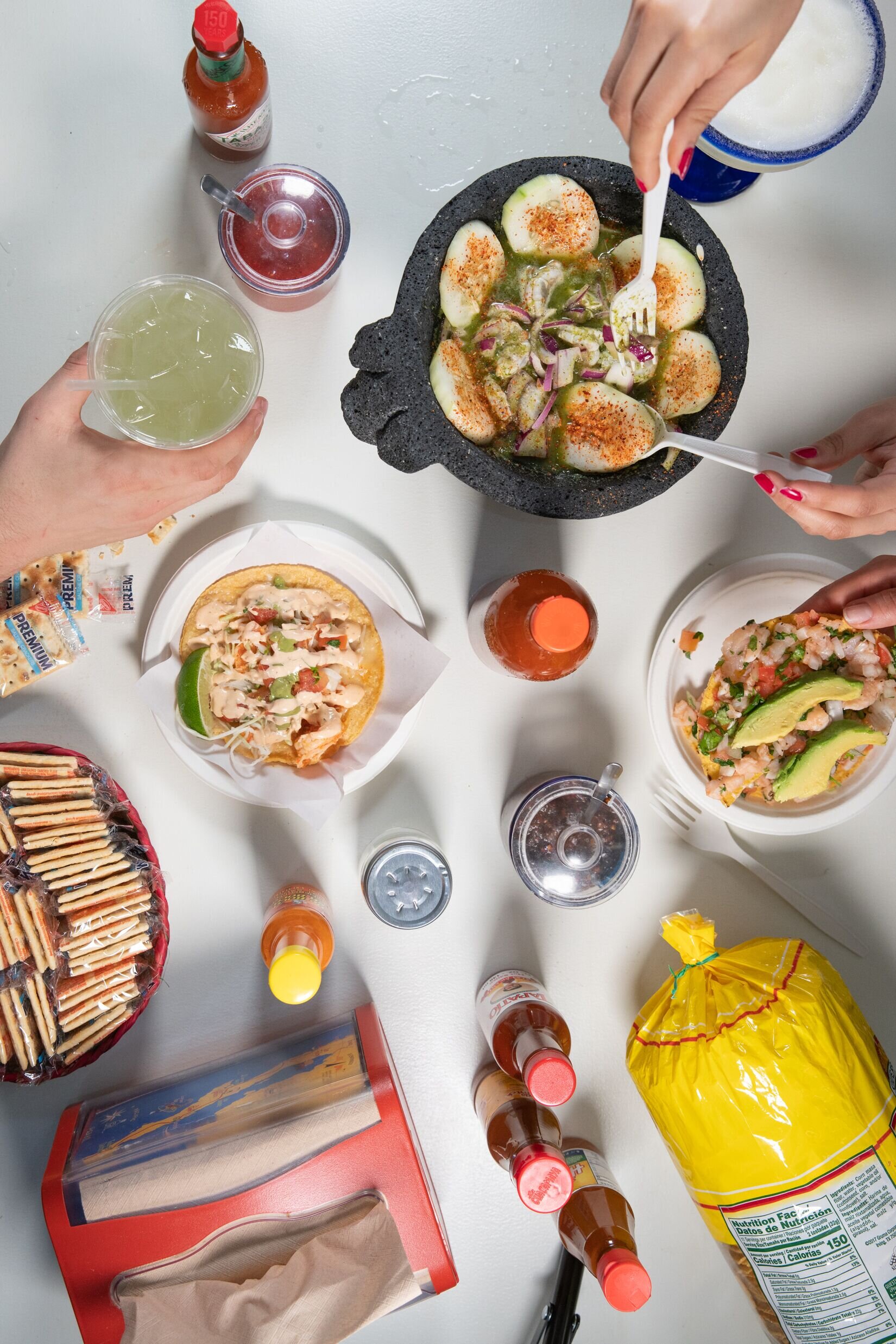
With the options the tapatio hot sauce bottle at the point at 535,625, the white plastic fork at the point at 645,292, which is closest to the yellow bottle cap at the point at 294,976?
the tapatio hot sauce bottle at the point at 535,625

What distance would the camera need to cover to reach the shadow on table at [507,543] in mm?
1258

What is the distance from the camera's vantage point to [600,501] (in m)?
1.03

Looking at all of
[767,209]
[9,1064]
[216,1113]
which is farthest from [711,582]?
[9,1064]

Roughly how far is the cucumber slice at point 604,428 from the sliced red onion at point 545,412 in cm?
2

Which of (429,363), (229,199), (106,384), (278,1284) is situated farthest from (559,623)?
(278,1284)

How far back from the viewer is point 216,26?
947 millimetres

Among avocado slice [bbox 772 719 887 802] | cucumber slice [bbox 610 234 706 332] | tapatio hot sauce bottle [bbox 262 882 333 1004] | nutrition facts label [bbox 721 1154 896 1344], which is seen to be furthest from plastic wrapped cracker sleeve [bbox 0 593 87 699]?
nutrition facts label [bbox 721 1154 896 1344]

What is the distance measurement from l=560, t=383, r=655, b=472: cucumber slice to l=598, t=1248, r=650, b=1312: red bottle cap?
106 centimetres

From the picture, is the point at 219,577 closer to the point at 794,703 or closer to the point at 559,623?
the point at 559,623

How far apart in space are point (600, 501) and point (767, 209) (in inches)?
Answer: 24.9

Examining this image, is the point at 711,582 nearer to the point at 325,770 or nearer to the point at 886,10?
the point at 325,770

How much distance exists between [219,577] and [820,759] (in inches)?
35.2

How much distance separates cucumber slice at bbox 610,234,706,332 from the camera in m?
1.04

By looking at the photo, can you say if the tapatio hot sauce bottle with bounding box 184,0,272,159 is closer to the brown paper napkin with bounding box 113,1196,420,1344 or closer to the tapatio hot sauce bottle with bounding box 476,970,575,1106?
the tapatio hot sauce bottle with bounding box 476,970,575,1106
